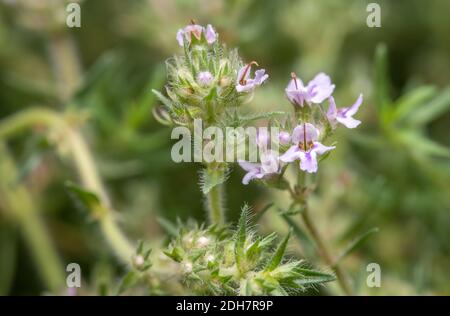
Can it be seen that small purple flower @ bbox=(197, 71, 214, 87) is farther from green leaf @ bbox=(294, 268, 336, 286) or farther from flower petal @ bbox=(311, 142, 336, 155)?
green leaf @ bbox=(294, 268, 336, 286)

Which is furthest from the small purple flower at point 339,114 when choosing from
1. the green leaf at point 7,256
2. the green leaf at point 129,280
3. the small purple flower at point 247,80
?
the green leaf at point 7,256

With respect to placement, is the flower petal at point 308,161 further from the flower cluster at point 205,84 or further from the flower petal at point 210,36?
the flower petal at point 210,36

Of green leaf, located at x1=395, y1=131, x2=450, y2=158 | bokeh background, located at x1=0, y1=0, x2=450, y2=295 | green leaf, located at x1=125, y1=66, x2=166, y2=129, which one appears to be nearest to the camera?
green leaf, located at x1=395, y1=131, x2=450, y2=158

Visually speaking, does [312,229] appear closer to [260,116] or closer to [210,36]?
[260,116]

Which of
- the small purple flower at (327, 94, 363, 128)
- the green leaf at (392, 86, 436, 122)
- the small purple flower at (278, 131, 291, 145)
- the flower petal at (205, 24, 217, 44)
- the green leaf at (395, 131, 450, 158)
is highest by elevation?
the green leaf at (392, 86, 436, 122)

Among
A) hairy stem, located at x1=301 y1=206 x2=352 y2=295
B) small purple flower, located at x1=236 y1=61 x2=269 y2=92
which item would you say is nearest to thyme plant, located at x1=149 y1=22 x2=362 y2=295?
small purple flower, located at x1=236 y1=61 x2=269 y2=92

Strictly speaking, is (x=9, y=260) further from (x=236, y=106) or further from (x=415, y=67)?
Result: (x=415, y=67)
